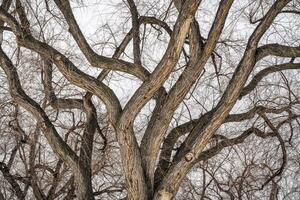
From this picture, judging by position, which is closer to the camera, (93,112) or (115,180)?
(93,112)

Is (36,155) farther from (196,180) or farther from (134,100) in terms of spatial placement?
(134,100)

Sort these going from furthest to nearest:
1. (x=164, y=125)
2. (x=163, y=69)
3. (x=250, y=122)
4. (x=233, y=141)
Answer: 1. (x=250, y=122)
2. (x=233, y=141)
3. (x=164, y=125)
4. (x=163, y=69)

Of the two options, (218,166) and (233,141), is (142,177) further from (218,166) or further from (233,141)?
(218,166)

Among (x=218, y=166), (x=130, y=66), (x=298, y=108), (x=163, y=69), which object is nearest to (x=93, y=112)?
(x=130, y=66)

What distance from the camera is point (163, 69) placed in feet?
15.8

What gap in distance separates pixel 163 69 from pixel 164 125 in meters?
0.71

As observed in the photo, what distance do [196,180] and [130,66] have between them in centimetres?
320

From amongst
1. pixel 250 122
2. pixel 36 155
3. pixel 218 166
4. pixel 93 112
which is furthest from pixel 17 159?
pixel 250 122

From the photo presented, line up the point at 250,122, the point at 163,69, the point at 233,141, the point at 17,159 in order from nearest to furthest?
1. the point at 163,69
2. the point at 233,141
3. the point at 250,122
4. the point at 17,159

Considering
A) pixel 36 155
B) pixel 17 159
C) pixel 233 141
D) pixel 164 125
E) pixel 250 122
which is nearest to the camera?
pixel 164 125

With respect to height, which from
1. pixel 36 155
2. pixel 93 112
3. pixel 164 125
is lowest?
pixel 164 125

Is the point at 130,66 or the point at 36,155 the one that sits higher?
the point at 36,155

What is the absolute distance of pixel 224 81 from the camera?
21.0 ft

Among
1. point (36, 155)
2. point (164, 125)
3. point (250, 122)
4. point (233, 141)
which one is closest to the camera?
point (164, 125)
